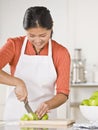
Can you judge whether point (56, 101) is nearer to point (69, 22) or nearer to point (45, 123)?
point (45, 123)

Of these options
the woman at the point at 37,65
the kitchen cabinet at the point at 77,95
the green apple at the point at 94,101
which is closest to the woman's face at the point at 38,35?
the woman at the point at 37,65

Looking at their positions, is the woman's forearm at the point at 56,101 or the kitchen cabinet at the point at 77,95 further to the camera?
the kitchen cabinet at the point at 77,95

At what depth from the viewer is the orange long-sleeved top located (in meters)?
1.93

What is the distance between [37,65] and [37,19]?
13.3 inches

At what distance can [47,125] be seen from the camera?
1535mm

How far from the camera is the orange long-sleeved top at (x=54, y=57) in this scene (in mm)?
1929

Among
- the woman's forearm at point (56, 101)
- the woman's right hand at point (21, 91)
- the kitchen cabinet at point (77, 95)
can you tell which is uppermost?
the woman's right hand at point (21, 91)

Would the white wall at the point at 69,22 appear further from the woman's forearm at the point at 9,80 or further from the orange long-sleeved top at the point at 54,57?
the woman's forearm at the point at 9,80

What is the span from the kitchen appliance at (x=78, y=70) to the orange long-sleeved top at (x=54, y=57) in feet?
5.61

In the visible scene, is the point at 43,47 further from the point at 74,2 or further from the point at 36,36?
the point at 74,2

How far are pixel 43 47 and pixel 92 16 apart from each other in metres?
1.97

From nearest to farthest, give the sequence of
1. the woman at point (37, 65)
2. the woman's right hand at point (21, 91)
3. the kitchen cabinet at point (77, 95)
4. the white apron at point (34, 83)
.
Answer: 1. the woman's right hand at point (21, 91)
2. the woman at point (37, 65)
3. the white apron at point (34, 83)
4. the kitchen cabinet at point (77, 95)

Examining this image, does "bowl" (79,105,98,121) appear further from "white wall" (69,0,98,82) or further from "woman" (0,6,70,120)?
"white wall" (69,0,98,82)

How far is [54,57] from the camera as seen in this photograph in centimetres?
202
